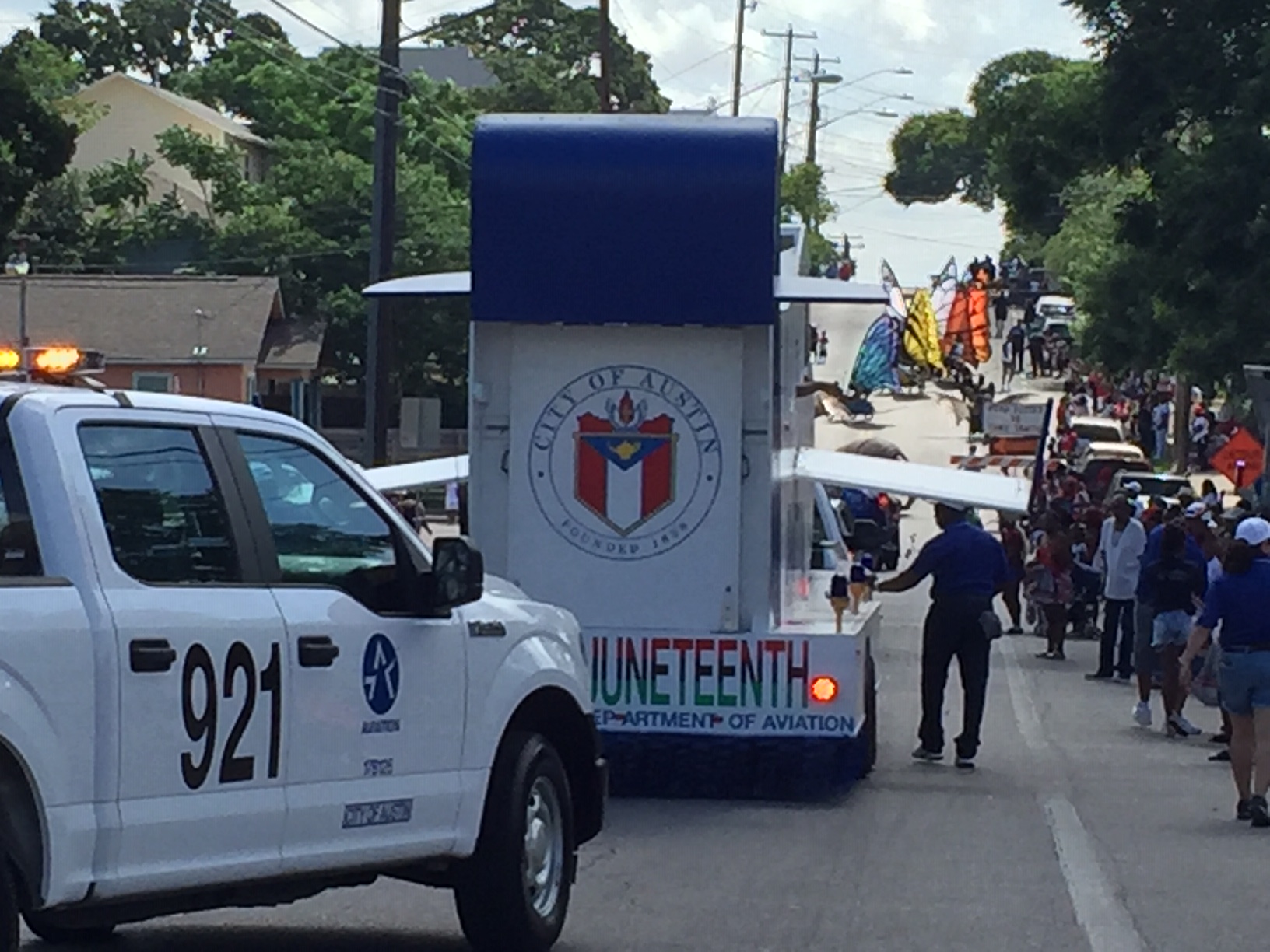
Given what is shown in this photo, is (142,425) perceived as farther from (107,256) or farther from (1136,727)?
(107,256)

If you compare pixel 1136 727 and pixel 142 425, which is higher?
pixel 142 425

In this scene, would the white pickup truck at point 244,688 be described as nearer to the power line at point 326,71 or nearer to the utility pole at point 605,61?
the utility pole at point 605,61

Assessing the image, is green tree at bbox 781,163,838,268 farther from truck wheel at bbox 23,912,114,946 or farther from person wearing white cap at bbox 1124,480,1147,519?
truck wheel at bbox 23,912,114,946

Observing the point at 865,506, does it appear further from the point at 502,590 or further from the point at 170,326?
the point at 502,590

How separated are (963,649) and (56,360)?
9363mm

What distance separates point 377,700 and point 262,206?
196 feet

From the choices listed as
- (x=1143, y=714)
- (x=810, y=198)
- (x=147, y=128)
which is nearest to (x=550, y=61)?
(x=810, y=198)

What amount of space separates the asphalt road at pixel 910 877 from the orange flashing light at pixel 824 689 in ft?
2.14

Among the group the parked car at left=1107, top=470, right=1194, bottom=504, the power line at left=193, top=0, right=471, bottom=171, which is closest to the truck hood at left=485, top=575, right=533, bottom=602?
the parked car at left=1107, top=470, right=1194, bottom=504

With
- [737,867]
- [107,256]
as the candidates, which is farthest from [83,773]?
[107,256]

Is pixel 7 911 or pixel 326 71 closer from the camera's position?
pixel 7 911

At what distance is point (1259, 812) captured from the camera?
14.3 meters

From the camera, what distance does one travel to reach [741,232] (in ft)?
46.5

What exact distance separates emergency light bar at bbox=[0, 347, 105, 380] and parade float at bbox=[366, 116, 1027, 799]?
538 cm
